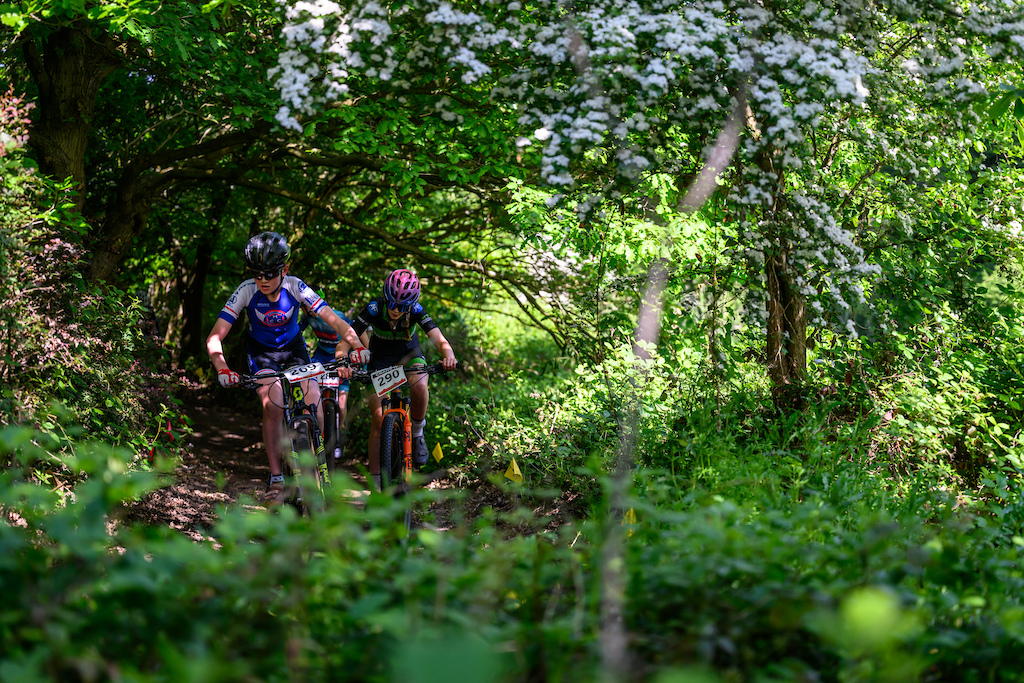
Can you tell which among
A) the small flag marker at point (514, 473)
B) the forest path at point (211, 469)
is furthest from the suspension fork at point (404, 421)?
the forest path at point (211, 469)

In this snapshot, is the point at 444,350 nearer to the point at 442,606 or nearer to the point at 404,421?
the point at 404,421

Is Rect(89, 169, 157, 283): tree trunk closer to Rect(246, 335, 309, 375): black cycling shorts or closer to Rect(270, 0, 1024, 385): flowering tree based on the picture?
Rect(246, 335, 309, 375): black cycling shorts

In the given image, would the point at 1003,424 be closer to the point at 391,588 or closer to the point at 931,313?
the point at 931,313

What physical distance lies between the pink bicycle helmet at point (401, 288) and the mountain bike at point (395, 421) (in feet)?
1.69

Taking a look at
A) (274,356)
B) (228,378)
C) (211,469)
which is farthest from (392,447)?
(211,469)

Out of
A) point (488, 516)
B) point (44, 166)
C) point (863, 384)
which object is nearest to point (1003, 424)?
point (863, 384)

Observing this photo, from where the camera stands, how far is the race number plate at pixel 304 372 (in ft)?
17.3

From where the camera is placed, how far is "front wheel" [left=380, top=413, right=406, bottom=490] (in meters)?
5.74

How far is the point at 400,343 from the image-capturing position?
6.22 meters

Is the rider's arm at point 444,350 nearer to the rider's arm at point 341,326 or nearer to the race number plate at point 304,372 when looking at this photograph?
the rider's arm at point 341,326

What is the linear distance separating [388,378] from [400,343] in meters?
0.50

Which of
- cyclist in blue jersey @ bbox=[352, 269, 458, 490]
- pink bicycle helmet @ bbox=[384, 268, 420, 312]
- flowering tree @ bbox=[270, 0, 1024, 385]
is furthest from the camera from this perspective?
cyclist in blue jersey @ bbox=[352, 269, 458, 490]

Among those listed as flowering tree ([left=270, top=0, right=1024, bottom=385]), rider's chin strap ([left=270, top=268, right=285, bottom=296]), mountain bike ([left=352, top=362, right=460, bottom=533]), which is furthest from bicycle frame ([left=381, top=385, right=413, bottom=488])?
flowering tree ([left=270, top=0, right=1024, bottom=385])

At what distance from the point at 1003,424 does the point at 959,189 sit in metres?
2.27
